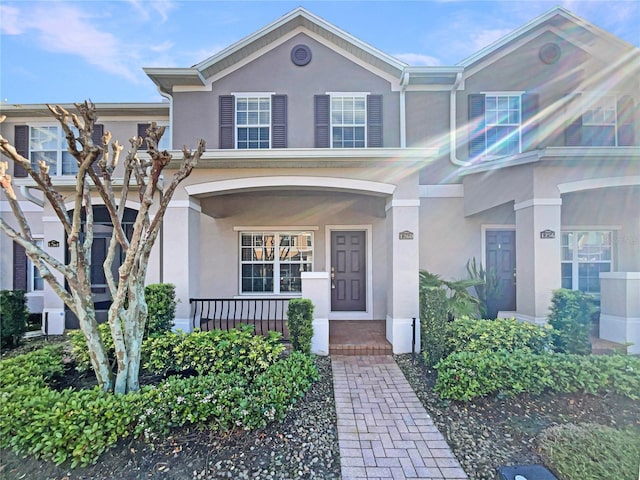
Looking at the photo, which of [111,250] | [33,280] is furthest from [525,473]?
[33,280]

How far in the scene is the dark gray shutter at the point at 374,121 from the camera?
8.03 meters

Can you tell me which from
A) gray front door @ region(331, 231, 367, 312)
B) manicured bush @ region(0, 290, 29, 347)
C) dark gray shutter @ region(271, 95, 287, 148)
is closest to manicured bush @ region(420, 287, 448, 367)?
gray front door @ region(331, 231, 367, 312)

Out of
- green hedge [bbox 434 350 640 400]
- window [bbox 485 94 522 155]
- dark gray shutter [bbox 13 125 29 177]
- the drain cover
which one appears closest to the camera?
the drain cover

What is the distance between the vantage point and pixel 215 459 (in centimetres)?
312

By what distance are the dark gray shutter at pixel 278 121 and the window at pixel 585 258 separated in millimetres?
7964

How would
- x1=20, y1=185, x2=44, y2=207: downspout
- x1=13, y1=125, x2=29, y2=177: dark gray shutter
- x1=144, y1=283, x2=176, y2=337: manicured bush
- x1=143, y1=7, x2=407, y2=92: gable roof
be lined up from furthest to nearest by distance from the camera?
x1=13, y1=125, x2=29, y2=177: dark gray shutter → x1=143, y1=7, x2=407, y2=92: gable roof → x1=20, y1=185, x2=44, y2=207: downspout → x1=144, y1=283, x2=176, y2=337: manicured bush

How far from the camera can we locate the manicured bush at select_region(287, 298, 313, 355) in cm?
550

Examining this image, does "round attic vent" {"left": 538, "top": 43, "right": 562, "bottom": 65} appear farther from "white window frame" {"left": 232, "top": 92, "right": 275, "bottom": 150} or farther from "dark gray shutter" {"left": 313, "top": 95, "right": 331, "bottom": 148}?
"white window frame" {"left": 232, "top": 92, "right": 275, "bottom": 150}

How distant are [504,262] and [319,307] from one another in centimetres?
536

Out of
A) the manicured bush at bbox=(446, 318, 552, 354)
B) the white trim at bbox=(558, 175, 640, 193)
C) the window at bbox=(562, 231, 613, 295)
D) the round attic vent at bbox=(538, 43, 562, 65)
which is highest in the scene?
the round attic vent at bbox=(538, 43, 562, 65)

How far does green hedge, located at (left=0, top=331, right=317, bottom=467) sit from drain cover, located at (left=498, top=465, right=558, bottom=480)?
2270 mm

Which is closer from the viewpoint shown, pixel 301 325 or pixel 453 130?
pixel 301 325

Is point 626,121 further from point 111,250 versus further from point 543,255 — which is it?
point 111,250

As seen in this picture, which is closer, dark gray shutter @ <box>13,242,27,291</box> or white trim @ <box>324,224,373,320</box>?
white trim @ <box>324,224,373,320</box>
